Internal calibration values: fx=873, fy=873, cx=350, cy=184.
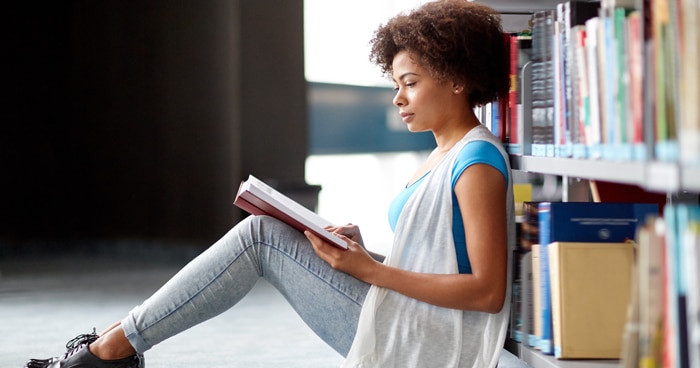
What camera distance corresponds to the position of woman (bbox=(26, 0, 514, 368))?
177cm

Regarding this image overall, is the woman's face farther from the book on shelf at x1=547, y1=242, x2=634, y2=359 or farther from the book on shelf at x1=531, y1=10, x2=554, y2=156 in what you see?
the book on shelf at x1=547, y1=242, x2=634, y2=359

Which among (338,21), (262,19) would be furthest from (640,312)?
(338,21)

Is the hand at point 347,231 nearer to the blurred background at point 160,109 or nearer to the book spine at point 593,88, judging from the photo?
the book spine at point 593,88

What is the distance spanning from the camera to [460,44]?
1.90 m

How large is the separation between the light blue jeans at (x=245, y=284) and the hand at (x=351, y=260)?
→ 0.04 meters

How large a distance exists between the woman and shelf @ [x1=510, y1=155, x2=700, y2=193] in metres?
0.10

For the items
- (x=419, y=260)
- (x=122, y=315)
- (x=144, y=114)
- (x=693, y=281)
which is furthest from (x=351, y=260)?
(x=144, y=114)

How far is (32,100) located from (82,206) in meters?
0.95

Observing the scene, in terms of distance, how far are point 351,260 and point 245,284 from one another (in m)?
0.27

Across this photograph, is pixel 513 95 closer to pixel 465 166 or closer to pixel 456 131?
pixel 456 131

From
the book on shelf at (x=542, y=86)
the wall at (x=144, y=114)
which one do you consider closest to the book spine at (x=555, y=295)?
the book on shelf at (x=542, y=86)

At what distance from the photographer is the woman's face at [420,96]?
1.95 meters

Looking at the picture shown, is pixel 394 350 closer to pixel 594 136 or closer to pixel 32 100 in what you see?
pixel 594 136

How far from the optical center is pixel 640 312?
1.28 meters
